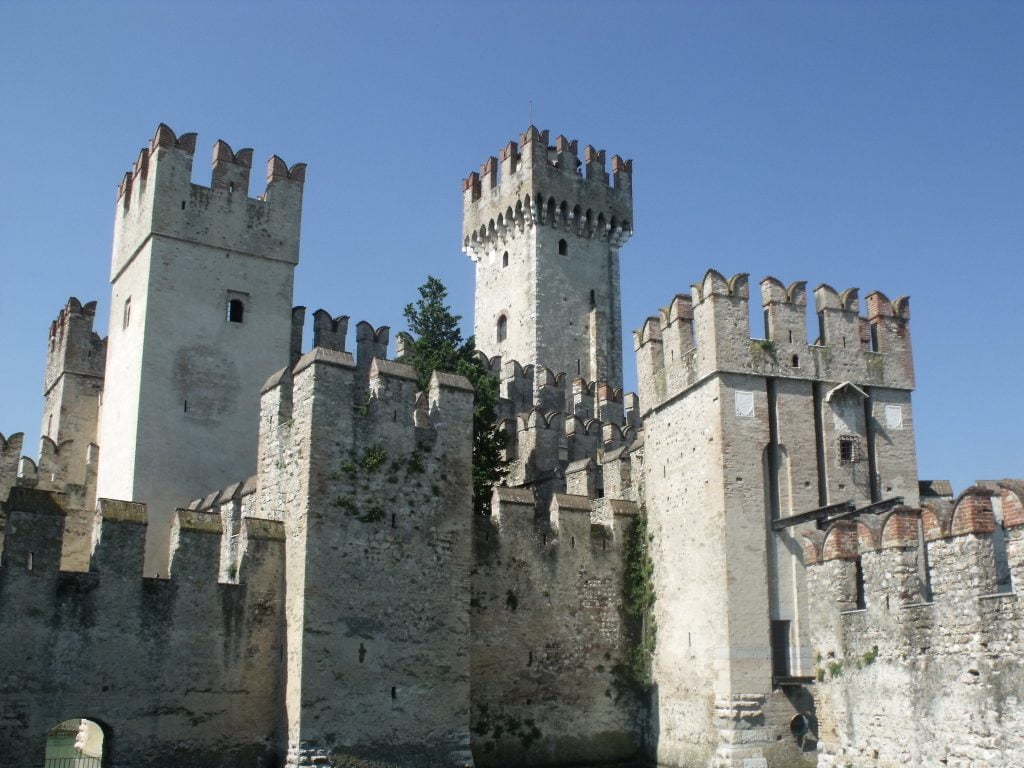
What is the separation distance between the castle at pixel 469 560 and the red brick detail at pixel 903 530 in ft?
0.20

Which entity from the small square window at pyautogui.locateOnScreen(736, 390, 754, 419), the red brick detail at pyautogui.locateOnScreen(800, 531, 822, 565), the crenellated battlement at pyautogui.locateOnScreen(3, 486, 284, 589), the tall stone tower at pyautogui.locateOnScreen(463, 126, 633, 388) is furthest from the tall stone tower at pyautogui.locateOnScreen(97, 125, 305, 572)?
the tall stone tower at pyautogui.locateOnScreen(463, 126, 633, 388)

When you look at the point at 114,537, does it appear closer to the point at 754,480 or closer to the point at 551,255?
the point at 754,480

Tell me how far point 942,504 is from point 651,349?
9.24m

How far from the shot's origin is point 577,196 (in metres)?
53.9

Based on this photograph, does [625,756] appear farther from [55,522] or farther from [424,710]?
[55,522]

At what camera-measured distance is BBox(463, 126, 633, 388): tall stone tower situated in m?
51.3

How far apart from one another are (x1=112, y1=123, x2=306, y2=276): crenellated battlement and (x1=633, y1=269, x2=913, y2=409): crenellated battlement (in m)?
11.6

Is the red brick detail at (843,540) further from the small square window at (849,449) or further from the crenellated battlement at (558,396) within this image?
the crenellated battlement at (558,396)

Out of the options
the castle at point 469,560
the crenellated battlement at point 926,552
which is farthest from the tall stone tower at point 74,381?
the crenellated battlement at point 926,552

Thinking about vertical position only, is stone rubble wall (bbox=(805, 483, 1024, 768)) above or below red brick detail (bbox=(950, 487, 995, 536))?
below

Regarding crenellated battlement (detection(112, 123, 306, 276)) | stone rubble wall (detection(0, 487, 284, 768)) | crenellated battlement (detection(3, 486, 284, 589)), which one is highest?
crenellated battlement (detection(112, 123, 306, 276))

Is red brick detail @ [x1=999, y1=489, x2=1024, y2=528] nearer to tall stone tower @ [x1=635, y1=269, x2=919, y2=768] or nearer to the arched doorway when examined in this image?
tall stone tower @ [x1=635, y1=269, x2=919, y2=768]

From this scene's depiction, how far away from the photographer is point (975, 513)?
59.1ft

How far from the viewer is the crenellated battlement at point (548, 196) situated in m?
53.2
